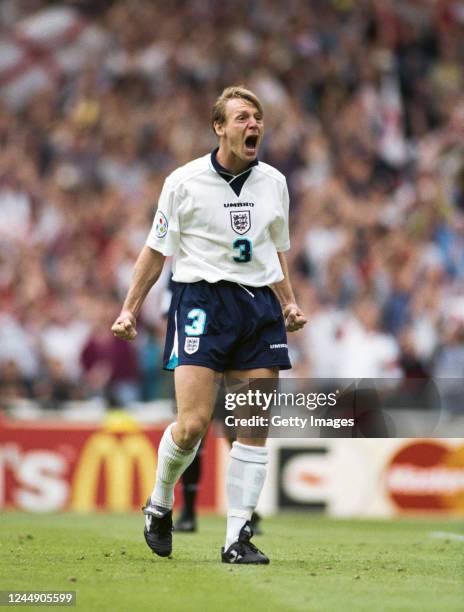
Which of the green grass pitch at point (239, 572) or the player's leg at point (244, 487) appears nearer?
the green grass pitch at point (239, 572)

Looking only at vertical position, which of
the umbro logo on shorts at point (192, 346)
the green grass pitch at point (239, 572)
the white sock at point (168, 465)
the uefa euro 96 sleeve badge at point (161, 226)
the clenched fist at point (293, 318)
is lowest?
the green grass pitch at point (239, 572)

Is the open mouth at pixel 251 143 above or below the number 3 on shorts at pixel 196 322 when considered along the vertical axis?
above

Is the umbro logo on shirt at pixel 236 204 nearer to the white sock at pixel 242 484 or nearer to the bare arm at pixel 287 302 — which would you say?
the bare arm at pixel 287 302

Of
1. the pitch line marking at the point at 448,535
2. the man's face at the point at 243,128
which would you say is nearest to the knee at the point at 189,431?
the man's face at the point at 243,128

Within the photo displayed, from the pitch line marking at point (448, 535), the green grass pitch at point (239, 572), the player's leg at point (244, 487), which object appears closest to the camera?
the green grass pitch at point (239, 572)

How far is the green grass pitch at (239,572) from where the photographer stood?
645 centimetres

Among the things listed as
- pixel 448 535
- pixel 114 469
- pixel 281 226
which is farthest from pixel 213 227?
pixel 114 469

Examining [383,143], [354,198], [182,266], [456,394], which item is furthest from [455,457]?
[182,266]

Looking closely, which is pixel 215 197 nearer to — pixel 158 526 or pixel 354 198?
pixel 158 526

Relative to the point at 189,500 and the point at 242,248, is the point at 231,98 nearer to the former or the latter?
the point at 242,248

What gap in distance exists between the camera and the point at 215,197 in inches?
309

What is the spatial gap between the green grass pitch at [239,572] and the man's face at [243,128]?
7.43 ft

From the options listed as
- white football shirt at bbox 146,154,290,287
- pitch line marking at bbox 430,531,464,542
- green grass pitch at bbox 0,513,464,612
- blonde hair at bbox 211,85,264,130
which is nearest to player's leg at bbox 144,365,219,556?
green grass pitch at bbox 0,513,464,612

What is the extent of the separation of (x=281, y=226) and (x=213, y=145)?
36.3 ft
